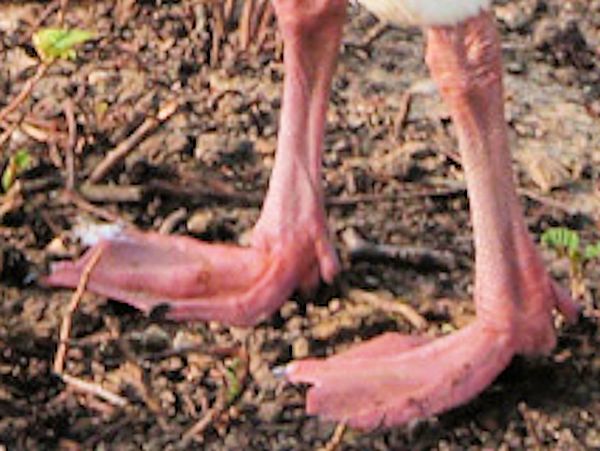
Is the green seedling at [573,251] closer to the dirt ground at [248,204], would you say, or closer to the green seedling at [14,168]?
the dirt ground at [248,204]

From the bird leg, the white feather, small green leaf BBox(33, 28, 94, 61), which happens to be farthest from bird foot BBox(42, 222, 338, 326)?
the white feather

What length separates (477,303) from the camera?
2922 mm

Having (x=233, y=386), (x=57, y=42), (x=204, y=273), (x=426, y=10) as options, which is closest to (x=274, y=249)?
(x=204, y=273)

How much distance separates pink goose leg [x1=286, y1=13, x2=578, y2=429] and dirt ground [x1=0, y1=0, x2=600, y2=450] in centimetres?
4

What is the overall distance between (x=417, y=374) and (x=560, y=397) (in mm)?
229

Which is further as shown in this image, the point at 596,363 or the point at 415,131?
the point at 415,131

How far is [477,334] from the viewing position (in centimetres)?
290

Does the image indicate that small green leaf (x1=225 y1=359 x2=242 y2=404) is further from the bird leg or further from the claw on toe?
the bird leg

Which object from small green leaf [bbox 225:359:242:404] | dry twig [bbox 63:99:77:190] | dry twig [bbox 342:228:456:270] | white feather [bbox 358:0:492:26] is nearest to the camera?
white feather [bbox 358:0:492:26]

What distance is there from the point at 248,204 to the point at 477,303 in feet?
2.09

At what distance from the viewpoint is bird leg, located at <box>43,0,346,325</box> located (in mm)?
3109

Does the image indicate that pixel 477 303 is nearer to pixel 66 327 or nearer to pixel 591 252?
pixel 591 252

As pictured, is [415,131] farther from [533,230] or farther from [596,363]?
[596,363]

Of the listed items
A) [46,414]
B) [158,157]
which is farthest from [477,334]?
[158,157]
